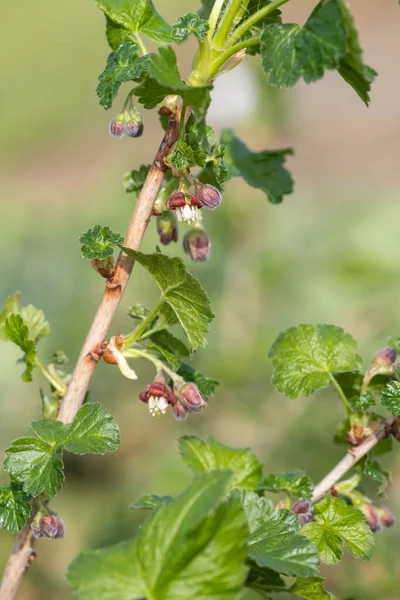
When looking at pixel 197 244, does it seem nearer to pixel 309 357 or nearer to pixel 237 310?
pixel 309 357

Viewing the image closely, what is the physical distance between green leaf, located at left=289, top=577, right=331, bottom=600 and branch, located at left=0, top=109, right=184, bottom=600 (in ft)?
1.08

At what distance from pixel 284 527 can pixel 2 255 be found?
3.36 m

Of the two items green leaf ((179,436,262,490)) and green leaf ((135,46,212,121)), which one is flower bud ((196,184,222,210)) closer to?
green leaf ((135,46,212,121))

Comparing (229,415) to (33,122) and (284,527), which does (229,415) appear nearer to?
(284,527)

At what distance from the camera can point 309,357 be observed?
110cm

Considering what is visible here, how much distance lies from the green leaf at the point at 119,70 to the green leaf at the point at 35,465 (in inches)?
15.3

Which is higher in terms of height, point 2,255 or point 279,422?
point 2,255

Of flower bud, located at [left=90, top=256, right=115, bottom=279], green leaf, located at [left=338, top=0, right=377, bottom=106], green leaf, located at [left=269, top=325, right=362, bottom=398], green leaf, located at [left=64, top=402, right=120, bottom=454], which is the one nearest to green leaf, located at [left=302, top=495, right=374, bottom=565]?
green leaf, located at [left=269, top=325, right=362, bottom=398]

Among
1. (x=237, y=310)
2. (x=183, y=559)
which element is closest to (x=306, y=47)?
(x=183, y=559)

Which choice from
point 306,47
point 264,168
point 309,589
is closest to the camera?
point 306,47

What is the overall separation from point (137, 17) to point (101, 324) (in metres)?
0.38

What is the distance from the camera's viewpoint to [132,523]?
2.47m

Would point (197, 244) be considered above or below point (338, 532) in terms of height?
above

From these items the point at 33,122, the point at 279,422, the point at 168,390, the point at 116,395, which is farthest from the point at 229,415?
the point at 33,122
